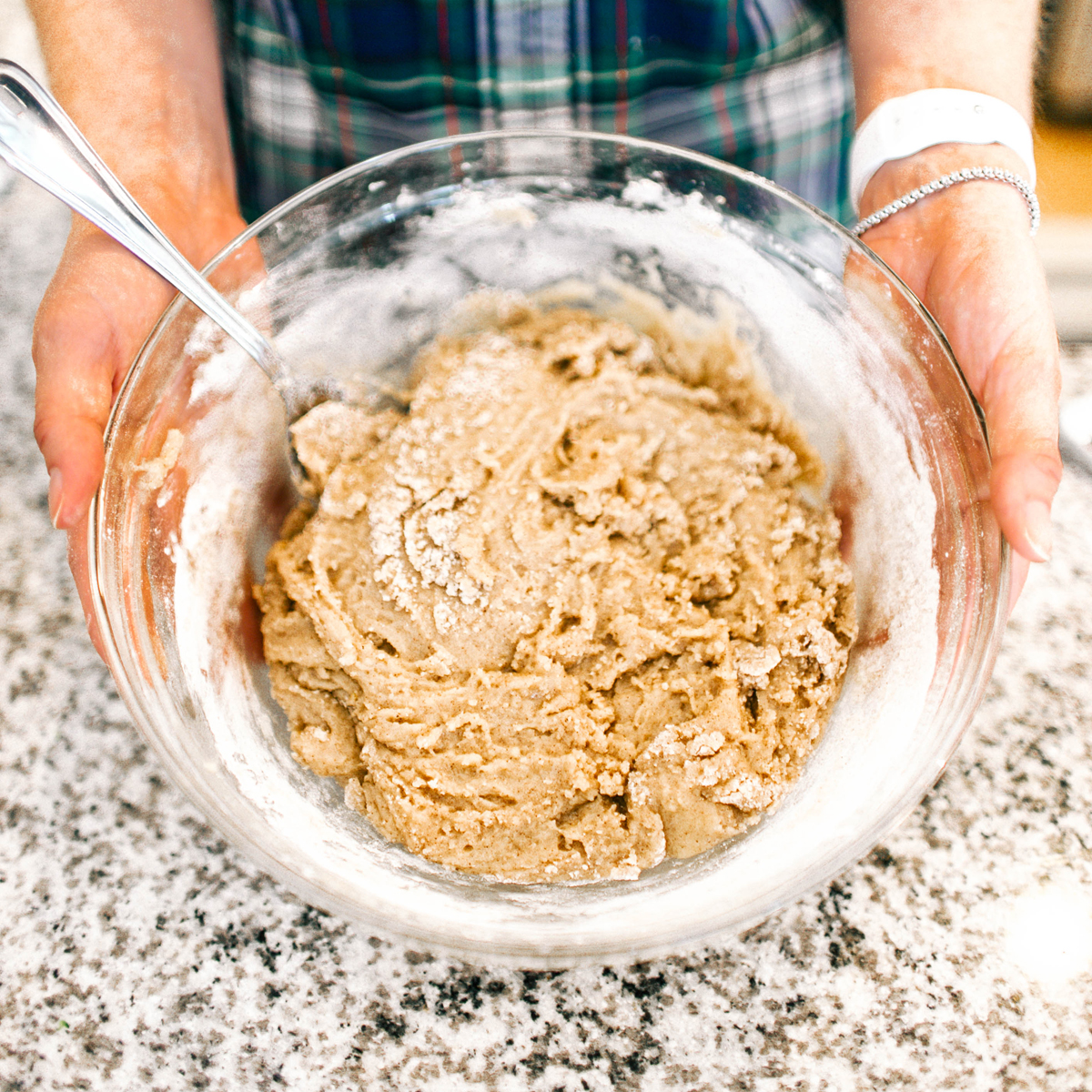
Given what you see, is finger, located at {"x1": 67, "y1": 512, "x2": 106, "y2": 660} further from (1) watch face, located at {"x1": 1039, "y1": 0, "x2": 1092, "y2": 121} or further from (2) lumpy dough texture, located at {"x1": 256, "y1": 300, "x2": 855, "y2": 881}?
(1) watch face, located at {"x1": 1039, "y1": 0, "x2": 1092, "y2": 121}

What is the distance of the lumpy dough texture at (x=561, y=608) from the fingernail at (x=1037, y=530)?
0.23 m

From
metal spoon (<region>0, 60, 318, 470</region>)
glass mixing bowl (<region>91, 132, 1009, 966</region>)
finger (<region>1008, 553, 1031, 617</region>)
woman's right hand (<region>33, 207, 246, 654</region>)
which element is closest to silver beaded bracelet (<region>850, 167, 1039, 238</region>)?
glass mixing bowl (<region>91, 132, 1009, 966</region>)

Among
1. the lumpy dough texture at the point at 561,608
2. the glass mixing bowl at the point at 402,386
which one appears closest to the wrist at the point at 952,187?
the glass mixing bowl at the point at 402,386

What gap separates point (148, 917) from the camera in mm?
990

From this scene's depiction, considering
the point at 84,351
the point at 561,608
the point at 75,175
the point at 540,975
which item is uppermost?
the point at 75,175

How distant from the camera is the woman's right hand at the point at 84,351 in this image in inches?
36.9

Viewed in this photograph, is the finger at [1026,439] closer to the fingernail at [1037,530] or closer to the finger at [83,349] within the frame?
the fingernail at [1037,530]

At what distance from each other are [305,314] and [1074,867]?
124 cm

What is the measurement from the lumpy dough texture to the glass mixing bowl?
0.04m

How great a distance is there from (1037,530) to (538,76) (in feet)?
3.31

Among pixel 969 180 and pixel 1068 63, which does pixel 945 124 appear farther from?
pixel 1068 63

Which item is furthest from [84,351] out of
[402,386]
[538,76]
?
[538,76]

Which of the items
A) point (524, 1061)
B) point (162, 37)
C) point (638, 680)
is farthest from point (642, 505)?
point (162, 37)

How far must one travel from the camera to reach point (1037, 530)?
2.74 feet
